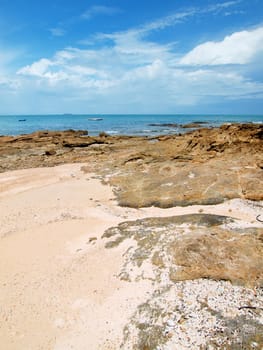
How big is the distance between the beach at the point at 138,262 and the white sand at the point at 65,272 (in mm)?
25

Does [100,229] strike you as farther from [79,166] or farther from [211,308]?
[79,166]

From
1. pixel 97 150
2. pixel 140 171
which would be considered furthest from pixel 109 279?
pixel 97 150

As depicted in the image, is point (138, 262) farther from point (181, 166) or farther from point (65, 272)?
point (181, 166)

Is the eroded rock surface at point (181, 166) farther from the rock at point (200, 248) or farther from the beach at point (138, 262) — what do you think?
the rock at point (200, 248)

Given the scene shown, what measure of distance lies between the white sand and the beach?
0.08 feet

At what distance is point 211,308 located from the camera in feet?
17.2

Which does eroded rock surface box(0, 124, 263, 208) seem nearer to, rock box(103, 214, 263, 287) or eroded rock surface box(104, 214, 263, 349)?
rock box(103, 214, 263, 287)

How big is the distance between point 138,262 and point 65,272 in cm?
186

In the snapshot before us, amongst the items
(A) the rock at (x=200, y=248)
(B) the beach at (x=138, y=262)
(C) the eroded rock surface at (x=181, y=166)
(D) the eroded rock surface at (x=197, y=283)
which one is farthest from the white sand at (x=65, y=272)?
(C) the eroded rock surface at (x=181, y=166)

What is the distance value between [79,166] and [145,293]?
15.3 metres

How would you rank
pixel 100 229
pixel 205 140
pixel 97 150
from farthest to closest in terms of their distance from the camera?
pixel 97 150
pixel 205 140
pixel 100 229

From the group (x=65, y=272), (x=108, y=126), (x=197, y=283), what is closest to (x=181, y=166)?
(x=65, y=272)

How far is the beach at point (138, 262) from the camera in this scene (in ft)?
16.9

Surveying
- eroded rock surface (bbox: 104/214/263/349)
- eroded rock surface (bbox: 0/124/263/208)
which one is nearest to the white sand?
eroded rock surface (bbox: 104/214/263/349)
